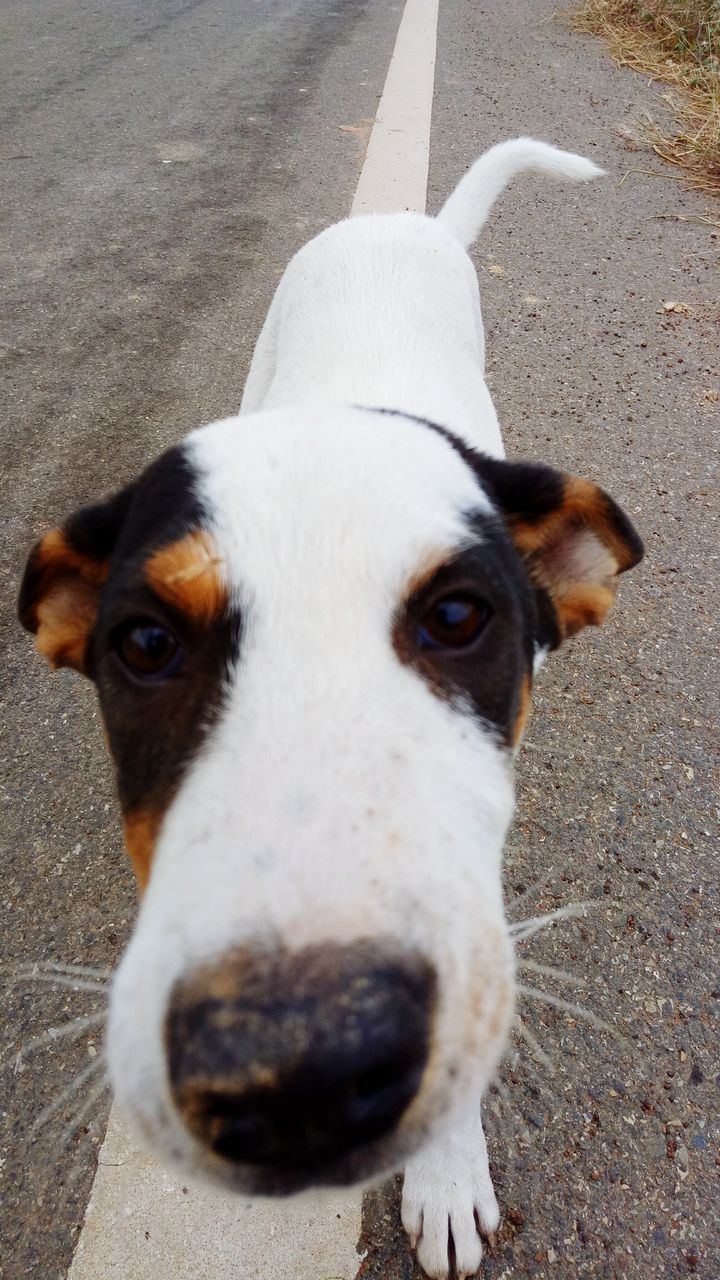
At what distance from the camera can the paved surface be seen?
6.66 feet

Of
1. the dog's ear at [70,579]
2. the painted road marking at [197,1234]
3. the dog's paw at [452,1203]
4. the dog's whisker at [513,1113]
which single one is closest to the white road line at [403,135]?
the dog's ear at [70,579]

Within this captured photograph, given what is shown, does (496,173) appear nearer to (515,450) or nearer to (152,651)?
(515,450)

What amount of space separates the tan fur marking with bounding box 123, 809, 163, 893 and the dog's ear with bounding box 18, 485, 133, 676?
0.60 m

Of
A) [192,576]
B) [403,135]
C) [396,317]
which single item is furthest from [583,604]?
[403,135]

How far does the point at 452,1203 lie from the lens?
189cm

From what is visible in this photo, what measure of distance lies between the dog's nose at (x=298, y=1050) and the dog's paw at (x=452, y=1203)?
3.43 ft

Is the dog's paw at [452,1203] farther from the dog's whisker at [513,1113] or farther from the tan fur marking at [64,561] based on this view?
the tan fur marking at [64,561]

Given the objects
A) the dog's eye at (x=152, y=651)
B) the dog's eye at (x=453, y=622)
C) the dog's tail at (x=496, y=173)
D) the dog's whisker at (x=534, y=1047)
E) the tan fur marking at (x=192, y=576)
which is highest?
the dog's tail at (x=496, y=173)

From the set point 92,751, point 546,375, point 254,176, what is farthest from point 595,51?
point 92,751

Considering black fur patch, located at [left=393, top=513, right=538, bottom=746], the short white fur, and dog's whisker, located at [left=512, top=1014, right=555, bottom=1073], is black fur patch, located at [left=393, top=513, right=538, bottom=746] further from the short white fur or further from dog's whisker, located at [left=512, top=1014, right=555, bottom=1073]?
dog's whisker, located at [left=512, top=1014, right=555, bottom=1073]

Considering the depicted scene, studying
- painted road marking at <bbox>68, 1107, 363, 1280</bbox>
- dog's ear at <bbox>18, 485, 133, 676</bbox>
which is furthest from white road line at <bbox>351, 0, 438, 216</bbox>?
painted road marking at <bbox>68, 1107, 363, 1280</bbox>

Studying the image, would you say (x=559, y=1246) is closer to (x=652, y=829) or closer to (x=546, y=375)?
(x=652, y=829)

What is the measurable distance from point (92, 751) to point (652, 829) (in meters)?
1.90

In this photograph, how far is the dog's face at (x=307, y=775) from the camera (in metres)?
1.00
